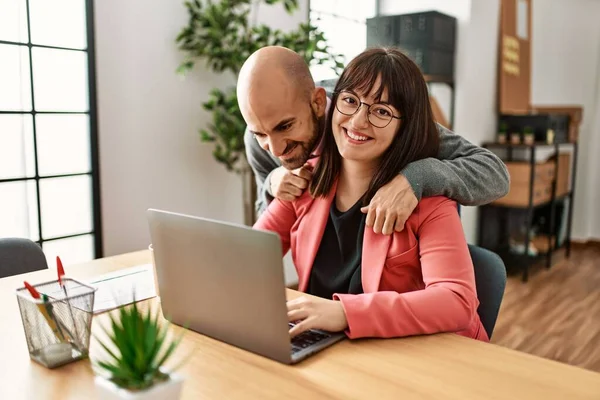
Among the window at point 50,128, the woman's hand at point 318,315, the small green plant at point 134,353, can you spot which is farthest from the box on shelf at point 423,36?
the small green plant at point 134,353

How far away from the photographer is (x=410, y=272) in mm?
1204

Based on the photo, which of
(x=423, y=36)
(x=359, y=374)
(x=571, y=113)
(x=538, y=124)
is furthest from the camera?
(x=571, y=113)

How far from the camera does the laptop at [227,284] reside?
855 mm

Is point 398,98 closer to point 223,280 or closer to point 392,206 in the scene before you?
point 392,206

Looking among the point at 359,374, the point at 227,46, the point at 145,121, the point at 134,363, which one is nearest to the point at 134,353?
the point at 134,363

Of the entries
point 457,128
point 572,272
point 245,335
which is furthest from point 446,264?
point 572,272

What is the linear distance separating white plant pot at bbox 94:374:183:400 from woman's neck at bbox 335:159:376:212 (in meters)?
0.72

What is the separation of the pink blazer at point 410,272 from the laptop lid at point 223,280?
183mm

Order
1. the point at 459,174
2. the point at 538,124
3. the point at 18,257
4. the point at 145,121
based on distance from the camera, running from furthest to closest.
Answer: the point at 538,124 < the point at 145,121 < the point at 18,257 < the point at 459,174

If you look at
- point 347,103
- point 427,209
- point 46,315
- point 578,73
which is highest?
point 578,73

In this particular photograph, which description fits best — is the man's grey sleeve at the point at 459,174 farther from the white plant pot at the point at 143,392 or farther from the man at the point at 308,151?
the white plant pot at the point at 143,392

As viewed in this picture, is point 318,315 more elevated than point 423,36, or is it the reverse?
point 423,36

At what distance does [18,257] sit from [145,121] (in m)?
1.26

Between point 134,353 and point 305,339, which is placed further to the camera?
point 305,339
